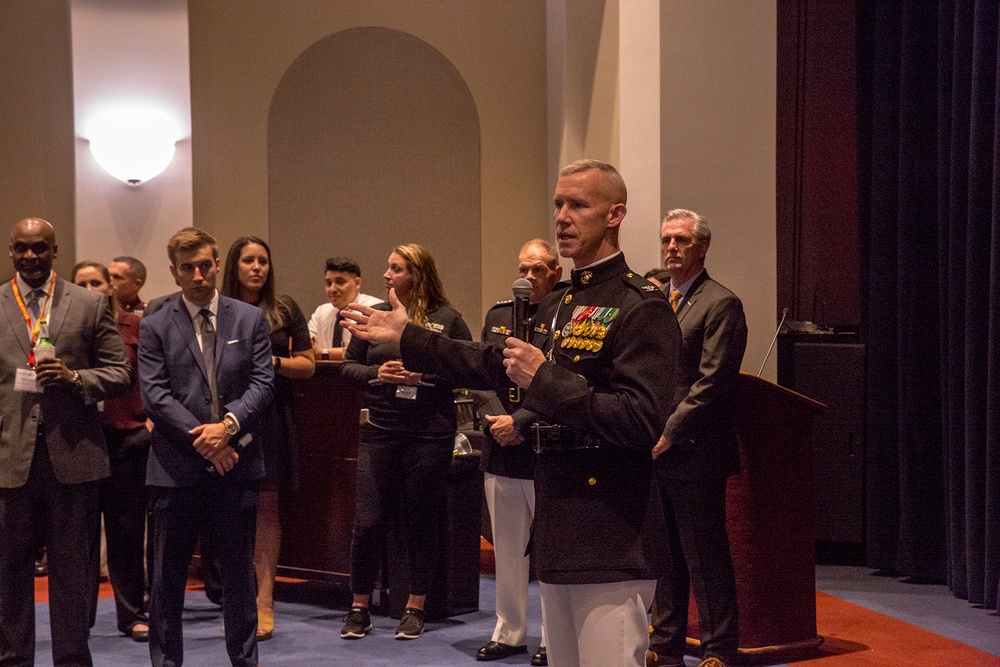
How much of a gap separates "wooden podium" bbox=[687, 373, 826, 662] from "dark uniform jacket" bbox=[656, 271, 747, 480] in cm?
32

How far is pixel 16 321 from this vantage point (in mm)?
3812

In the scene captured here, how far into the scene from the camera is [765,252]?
5.79 meters

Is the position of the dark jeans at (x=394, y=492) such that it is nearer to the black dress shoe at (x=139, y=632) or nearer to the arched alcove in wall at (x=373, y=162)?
the black dress shoe at (x=139, y=632)

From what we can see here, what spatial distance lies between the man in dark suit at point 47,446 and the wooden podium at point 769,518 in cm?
227

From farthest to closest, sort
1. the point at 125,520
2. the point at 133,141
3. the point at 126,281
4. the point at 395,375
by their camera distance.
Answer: the point at 133,141 → the point at 126,281 → the point at 125,520 → the point at 395,375

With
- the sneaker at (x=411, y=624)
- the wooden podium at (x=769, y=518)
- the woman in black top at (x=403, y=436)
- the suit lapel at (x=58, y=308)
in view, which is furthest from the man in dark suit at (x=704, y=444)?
the suit lapel at (x=58, y=308)

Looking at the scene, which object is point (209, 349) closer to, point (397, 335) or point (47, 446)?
point (47, 446)

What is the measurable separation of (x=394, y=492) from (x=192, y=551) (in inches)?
37.9

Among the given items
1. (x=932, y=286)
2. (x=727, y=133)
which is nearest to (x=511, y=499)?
(x=727, y=133)

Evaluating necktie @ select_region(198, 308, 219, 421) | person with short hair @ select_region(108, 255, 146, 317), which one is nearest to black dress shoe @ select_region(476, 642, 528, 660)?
necktie @ select_region(198, 308, 219, 421)

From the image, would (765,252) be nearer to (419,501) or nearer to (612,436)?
(419,501)

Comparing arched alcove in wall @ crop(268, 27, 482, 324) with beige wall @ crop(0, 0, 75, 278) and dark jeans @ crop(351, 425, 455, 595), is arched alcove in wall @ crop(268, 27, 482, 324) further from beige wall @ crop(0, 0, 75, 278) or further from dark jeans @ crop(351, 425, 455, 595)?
dark jeans @ crop(351, 425, 455, 595)

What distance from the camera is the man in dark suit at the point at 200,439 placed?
379 cm

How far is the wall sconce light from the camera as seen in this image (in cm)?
671
